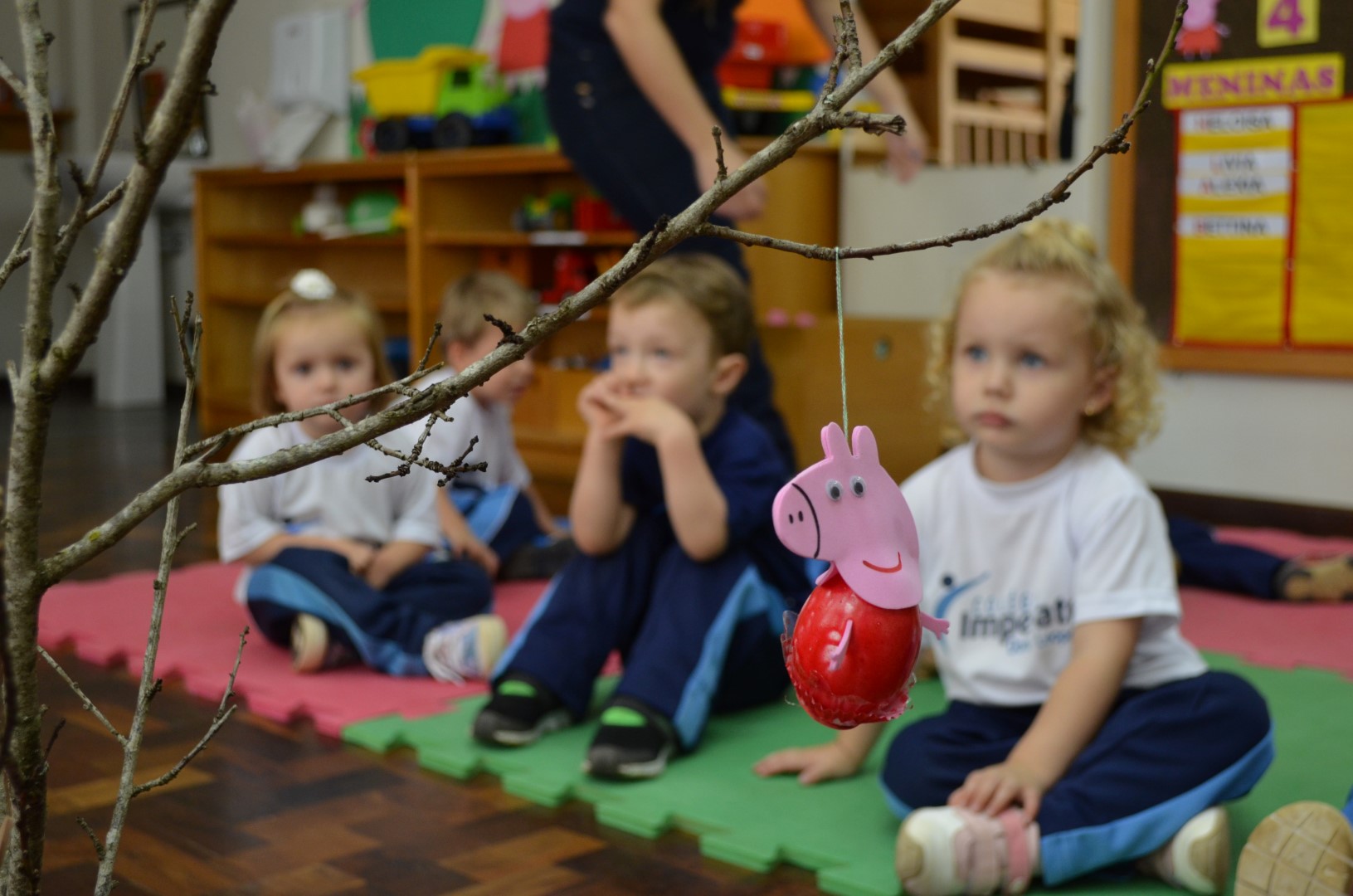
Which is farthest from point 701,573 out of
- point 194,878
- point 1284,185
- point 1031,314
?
point 1284,185

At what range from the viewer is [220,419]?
4.89 metres

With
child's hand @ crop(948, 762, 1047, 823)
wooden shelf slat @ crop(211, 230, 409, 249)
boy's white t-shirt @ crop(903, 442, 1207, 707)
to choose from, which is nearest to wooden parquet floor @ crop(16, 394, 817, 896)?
child's hand @ crop(948, 762, 1047, 823)

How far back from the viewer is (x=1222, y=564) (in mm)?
2344

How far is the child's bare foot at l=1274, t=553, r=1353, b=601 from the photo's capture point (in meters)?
2.24

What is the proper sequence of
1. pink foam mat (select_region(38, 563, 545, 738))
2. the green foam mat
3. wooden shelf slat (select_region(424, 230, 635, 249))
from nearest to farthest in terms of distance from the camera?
the green foam mat → pink foam mat (select_region(38, 563, 545, 738)) → wooden shelf slat (select_region(424, 230, 635, 249))

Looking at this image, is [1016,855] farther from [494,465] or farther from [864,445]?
[494,465]

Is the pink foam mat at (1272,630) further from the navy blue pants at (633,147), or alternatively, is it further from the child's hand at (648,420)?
the child's hand at (648,420)

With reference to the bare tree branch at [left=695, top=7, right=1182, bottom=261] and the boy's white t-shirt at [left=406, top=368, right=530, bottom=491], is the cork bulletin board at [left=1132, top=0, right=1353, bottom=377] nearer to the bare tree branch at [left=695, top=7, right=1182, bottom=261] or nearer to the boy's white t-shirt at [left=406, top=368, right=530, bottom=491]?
the boy's white t-shirt at [left=406, top=368, right=530, bottom=491]

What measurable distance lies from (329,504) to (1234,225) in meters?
1.83

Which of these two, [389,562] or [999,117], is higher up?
[999,117]

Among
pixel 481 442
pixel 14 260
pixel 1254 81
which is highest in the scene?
pixel 1254 81

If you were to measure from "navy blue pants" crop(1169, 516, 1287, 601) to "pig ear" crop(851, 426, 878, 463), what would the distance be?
5.92 ft

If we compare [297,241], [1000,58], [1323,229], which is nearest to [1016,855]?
[1323,229]

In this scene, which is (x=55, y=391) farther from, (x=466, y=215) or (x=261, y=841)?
(x=466, y=215)
